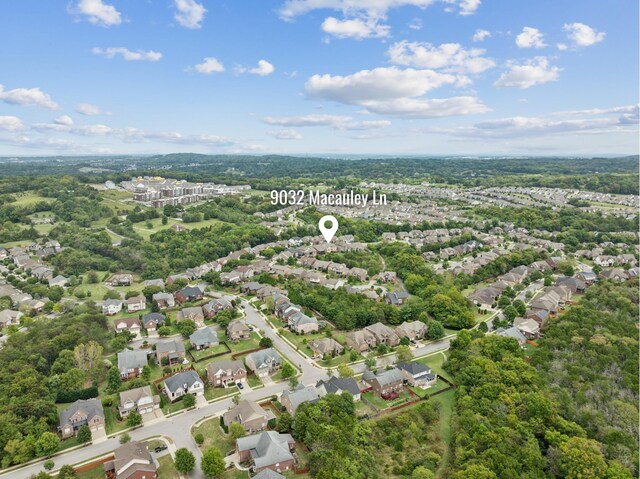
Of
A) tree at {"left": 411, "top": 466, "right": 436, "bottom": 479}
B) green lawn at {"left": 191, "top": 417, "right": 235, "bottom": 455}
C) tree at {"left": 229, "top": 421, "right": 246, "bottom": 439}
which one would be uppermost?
tree at {"left": 411, "top": 466, "right": 436, "bottom": 479}

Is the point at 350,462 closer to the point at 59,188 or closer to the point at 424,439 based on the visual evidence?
the point at 424,439

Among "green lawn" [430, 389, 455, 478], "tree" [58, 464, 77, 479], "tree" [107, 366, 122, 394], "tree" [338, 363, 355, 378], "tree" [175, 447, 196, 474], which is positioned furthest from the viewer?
"tree" [338, 363, 355, 378]

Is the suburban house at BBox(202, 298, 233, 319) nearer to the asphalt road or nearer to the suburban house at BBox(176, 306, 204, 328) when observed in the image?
the suburban house at BBox(176, 306, 204, 328)

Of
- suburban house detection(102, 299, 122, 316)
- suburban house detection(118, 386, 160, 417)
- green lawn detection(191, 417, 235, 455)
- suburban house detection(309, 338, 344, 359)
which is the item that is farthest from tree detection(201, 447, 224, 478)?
suburban house detection(102, 299, 122, 316)

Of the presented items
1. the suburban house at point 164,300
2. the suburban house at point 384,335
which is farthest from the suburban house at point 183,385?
the suburban house at point 164,300

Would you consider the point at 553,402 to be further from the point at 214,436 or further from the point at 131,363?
the point at 131,363

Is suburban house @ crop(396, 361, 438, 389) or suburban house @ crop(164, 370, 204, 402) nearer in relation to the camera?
suburban house @ crop(164, 370, 204, 402)

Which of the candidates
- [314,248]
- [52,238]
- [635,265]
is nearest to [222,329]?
[314,248]
